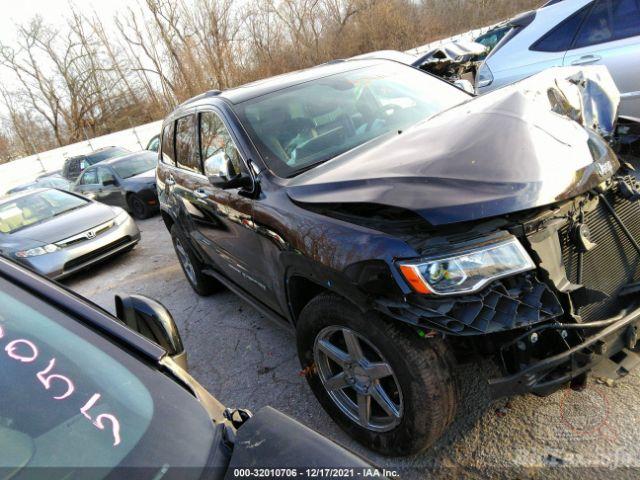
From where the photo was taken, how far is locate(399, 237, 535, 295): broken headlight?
178 cm

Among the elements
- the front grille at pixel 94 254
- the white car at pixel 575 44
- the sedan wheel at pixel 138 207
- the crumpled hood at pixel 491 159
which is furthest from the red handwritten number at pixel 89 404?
the sedan wheel at pixel 138 207

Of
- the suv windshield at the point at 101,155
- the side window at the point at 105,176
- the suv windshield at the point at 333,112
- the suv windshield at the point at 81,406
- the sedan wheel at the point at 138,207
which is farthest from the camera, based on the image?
the suv windshield at the point at 101,155

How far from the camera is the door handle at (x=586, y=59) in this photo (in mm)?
4641

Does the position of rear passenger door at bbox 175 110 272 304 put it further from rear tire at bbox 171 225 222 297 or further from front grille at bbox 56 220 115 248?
front grille at bbox 56 220 115 248

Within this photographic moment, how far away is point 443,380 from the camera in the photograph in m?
1.95

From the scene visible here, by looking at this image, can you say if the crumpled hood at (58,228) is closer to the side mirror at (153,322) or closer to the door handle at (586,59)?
the side mirror at (153,322)

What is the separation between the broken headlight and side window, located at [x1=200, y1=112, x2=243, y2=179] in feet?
5.09

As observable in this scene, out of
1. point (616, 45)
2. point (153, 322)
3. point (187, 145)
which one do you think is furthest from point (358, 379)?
point (616, 45)

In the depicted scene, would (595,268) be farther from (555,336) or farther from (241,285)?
(241,285)

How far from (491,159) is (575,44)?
156 inches

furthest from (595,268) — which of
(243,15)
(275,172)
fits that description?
(243,15)

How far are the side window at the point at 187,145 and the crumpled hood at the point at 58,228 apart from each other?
3633 mm

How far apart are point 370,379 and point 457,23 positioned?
37.8 m

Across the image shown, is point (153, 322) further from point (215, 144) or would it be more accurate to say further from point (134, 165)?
point (134, 165)
